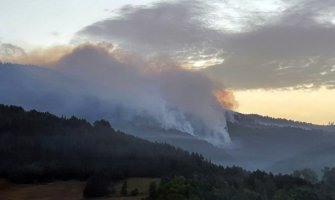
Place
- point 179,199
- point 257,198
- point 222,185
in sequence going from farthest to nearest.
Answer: point 222,185, point 257,198, point 179,199

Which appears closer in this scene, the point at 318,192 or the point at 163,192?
the point at 163,192

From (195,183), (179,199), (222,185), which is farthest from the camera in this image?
(222,185)

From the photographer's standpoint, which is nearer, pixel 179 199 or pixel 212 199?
pixel 179 199

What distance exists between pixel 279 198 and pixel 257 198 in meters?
6.13

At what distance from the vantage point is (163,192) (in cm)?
15438

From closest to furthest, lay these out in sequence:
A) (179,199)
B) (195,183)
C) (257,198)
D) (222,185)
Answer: (179,199)
(195,183)
(257,198)
(222,185)

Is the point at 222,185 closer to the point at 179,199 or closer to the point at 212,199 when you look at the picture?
the point at 212,199

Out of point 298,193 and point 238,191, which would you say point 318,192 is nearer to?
point 298,193

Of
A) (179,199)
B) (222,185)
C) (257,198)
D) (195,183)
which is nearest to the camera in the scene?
(179,199)

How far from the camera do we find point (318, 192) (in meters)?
199

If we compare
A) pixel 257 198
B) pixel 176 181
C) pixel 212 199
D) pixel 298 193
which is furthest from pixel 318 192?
pixel 176 181

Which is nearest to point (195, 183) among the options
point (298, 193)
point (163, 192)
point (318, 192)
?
point (163, 192)

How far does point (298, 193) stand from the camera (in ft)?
617

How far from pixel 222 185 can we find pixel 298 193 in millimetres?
21799
